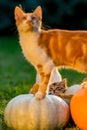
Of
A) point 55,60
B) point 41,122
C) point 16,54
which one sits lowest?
point 16,54

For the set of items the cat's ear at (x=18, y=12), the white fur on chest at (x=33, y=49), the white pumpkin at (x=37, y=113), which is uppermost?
the cat's ear at (x=18, y=12)

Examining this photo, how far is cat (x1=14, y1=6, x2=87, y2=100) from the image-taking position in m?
3.45

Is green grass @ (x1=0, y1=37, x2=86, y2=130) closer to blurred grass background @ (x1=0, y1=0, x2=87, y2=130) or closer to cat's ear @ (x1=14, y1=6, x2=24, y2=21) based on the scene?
blurred grass background @ (x1=0, y1=0, x2=87, y2=130)

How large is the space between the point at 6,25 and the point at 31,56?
630 centimetres

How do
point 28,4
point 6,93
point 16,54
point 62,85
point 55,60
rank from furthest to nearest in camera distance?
point 28,4, point 16,54, point 6,93, point 62,85, point 55,60

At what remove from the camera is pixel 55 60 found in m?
3.50

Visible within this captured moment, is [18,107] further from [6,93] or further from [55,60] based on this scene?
[6,93]

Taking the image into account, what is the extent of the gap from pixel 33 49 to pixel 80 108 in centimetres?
49

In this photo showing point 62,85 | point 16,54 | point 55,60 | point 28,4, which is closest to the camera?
point 55,60

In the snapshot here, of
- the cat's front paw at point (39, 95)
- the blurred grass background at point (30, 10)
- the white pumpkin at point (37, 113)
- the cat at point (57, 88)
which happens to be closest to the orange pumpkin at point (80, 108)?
the white pumpkin at point (37, 113)

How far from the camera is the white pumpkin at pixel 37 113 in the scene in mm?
3668

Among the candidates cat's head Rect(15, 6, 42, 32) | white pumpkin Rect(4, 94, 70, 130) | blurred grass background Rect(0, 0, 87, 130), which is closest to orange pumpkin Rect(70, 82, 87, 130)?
white pumpkin Rect(4, 94, 70, 130)

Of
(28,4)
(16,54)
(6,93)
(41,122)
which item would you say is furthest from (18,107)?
(28,4)

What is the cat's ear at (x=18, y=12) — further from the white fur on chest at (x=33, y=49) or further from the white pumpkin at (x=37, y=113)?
the white pumpkin at (x=37, y=113)
